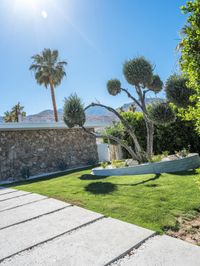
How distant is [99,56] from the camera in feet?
43.4

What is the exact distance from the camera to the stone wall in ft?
41.8

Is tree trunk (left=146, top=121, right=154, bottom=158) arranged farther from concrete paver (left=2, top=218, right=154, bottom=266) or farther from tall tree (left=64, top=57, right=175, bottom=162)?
concrete paver (left=2, top=218, right=154, bottom=266)

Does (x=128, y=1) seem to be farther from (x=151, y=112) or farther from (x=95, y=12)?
(x=151, y=112)

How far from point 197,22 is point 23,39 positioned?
36.1 feet

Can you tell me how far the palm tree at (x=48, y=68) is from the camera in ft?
88.5

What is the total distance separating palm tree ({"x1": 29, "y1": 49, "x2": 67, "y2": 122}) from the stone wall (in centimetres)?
1163

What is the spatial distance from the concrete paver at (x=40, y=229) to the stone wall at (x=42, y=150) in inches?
335

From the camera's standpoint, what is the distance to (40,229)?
4273mm

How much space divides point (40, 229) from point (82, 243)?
41.6 inches

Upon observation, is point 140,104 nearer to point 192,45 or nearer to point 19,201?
point 19,201

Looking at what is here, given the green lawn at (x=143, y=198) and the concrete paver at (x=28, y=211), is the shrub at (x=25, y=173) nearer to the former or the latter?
the green lawn at (x=143, y=198)

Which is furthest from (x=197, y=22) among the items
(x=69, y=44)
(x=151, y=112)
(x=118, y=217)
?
(x=69, y=44)

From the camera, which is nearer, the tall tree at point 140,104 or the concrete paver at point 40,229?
the concrete paver at point 40,229

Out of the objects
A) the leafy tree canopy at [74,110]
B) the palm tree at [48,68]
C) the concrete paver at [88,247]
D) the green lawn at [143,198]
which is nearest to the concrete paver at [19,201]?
the green lawn at [143,198]
